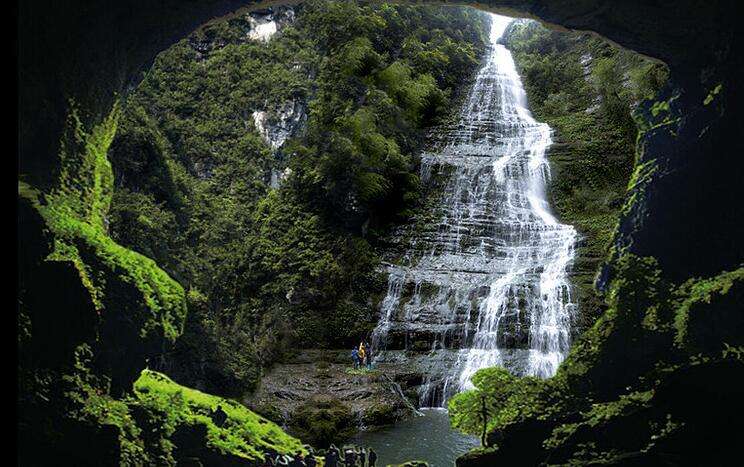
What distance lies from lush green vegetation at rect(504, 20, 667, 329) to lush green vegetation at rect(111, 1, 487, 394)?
389cm

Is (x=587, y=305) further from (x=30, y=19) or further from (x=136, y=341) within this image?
(x=30, y=19)

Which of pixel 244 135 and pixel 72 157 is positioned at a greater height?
pixel 244 135

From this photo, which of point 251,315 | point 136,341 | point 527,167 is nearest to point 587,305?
point 527,167

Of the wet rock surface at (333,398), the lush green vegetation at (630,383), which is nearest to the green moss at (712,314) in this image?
the lush green vegetation at (630,383)

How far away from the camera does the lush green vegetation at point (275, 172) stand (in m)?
13.2

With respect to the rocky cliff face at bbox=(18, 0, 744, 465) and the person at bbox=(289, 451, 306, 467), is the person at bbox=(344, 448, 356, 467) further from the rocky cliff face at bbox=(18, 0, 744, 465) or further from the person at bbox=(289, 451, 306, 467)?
the rocky cliff face at bbox=(18, 0, 744, 465)

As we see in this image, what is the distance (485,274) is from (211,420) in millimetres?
8757

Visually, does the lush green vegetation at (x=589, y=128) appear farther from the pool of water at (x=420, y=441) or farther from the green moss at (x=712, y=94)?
the green moss at (x=712, y=94)

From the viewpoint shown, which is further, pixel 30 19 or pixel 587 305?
pixel 587 305

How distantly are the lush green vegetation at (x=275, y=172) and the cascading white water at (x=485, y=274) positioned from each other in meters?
1.01

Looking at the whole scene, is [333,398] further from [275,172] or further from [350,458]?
[275,172]

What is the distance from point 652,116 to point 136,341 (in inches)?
203

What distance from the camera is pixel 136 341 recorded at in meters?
5.21

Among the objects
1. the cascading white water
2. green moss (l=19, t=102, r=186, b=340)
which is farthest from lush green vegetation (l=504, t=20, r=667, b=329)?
green moss (l=19, t=102, r=186, b=340)
